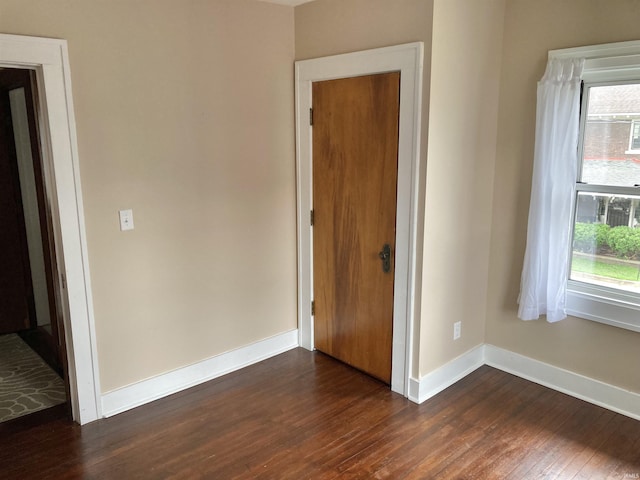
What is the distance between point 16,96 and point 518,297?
13.1ft

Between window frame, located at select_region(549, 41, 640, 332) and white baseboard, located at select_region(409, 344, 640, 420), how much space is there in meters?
0.41

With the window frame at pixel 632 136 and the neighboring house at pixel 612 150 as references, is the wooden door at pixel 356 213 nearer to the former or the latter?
the neighboring house at pixel 612 150

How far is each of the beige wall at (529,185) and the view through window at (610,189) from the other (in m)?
0.30

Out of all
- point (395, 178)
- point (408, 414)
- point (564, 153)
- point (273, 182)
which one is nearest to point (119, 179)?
point (273, 182)

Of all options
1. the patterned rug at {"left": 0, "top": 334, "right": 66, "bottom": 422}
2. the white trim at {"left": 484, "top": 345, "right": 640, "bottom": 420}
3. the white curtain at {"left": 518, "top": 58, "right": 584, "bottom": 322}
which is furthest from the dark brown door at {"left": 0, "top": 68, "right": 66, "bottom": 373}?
the white curtain at {"left": 518, "top": 58, "right": 584, "bottom": 322}

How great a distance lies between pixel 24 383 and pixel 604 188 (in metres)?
3.84

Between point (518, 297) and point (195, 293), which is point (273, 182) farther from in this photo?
point (518, 297)

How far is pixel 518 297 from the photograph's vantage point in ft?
10.7

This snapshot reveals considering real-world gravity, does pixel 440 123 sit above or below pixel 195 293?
above

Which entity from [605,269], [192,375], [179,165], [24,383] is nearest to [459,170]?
[605,269]

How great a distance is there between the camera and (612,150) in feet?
9.23

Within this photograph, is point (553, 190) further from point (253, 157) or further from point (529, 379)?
point (253, 157)

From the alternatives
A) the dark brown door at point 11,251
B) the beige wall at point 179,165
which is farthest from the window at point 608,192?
the dark brown door at point 11,251

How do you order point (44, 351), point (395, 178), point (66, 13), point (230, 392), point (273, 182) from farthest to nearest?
1. point (44, 351)
2. point (273, 182)
3. point (230, 392)
4. point (395, 178)
5. point (66, 13)
